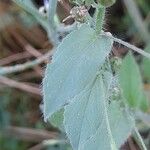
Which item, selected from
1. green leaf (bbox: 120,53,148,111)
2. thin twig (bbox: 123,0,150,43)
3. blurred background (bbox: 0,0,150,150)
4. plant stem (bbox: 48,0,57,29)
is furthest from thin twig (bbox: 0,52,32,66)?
plant stem (bbox: 48,0,57,29)

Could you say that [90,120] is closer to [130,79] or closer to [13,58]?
[130,79]

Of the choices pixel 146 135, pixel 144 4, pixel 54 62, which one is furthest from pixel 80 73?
pixel 144 4

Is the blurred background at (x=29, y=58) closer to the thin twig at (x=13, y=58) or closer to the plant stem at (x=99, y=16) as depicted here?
the thin twig at (x=13, y=58)

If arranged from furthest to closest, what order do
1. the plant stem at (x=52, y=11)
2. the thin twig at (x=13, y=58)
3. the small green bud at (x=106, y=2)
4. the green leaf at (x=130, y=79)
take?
the thin twig at (x=13, y=58) < the green leaf at (x=130, y=79) < the plant stem at (x=52, y=11) < the small green bud at (x=106, y=2)

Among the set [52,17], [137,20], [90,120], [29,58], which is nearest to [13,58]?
[29,58]

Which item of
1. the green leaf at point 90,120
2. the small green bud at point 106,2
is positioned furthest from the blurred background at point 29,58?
the small green bud at point 106,2

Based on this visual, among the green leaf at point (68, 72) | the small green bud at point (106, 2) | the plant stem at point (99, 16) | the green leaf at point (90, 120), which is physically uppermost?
the small green bud at point (106, 2)

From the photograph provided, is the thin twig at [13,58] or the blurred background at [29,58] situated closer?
the blurred background at [29,58]
